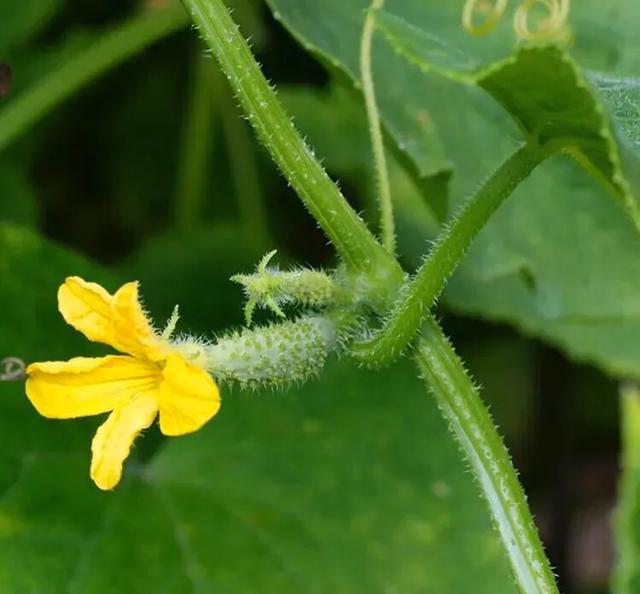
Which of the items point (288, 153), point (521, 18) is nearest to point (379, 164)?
point (288, 153)

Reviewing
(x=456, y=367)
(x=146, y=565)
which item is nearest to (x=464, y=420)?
(x=456, y=367)

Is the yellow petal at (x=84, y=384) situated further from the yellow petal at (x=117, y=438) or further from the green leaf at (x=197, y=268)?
the green leaf at (x=197, y=268)

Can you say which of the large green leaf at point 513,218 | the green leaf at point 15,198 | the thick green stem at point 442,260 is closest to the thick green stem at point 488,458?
the thick green stem at point 442,260

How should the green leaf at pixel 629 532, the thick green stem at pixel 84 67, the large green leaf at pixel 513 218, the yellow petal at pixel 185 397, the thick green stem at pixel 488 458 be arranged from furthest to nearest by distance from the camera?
the thick green stem at pixel 84 67 → the large green leaf at pixel 513 218 → the green leaf at pixel 629 532 → the thick green stem at pixel 488 458 → the yellow petal at pixel 185 397

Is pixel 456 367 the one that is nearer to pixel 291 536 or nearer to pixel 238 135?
pixel 291 536

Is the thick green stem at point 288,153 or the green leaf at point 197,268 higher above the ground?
the thick green stem at point 288,153

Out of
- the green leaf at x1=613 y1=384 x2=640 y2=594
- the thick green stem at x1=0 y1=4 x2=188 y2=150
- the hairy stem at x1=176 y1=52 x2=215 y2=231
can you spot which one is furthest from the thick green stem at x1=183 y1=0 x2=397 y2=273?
the hairy stem at x1=176 y1=52 x2=215 y2=231

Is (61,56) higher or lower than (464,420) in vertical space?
lower

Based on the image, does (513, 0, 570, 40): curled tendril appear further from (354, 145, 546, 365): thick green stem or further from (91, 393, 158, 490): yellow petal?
(91, 393, 158, 490): yellow petal
